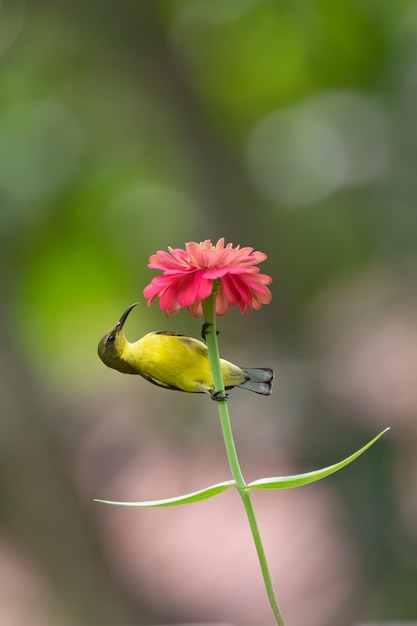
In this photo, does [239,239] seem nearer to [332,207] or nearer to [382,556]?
[332,207]

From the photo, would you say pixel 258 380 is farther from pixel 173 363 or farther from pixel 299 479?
pixel 299 479

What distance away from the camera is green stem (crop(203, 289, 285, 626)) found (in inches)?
23.4

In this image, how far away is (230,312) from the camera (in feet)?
11.9

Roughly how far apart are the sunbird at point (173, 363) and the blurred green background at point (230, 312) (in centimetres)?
219

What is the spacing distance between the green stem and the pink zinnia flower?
0.06 feet

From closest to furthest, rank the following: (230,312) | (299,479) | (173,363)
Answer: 1. (299,479)
2. (173,363)
3. (230,312)

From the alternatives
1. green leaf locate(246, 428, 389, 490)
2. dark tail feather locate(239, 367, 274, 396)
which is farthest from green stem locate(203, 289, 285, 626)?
dark tail feather locate(239, 367, 274, 396)

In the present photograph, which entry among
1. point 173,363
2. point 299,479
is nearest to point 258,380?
point 173,363

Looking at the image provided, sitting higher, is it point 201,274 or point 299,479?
point 201,274

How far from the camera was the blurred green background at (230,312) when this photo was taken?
10.2ft

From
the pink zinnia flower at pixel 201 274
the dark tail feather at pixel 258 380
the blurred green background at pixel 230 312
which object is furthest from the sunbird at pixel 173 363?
the blurred green background at pixel 230 312

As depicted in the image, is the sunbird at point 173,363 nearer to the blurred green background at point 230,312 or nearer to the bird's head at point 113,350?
the bird's head at point 113,350

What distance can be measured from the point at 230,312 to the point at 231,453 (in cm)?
304

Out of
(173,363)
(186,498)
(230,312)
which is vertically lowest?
(186,498)
